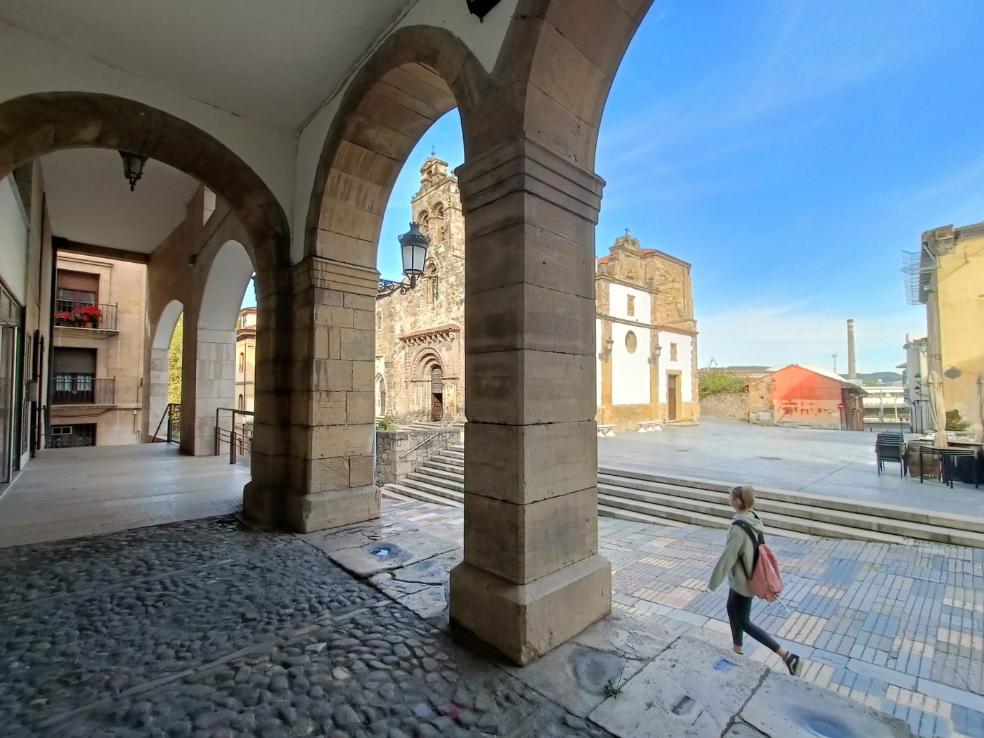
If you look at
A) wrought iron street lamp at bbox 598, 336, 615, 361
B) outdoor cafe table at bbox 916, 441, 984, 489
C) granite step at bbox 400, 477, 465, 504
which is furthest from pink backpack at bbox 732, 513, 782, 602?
wrought iron street lamp at bbox 598, 336, 615, 361

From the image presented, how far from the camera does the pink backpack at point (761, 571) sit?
2.70 meters

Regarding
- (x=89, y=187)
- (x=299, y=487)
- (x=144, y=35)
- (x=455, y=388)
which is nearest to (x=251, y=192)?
(x=144, y=35)

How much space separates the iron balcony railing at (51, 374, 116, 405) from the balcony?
1.52 metres

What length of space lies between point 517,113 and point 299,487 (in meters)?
3.06

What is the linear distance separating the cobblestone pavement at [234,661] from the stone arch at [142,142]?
2548 millimetres

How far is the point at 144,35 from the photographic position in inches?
112

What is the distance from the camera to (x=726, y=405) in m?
26.1

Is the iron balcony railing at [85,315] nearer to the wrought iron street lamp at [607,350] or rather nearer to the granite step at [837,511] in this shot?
the granite step at [837,511]

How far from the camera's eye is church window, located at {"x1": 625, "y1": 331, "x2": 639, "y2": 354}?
19.8 m

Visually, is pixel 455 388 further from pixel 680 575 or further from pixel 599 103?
pixel 599 103

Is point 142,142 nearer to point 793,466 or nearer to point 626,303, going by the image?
point 793,466

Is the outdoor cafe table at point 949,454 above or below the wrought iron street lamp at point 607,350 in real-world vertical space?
below

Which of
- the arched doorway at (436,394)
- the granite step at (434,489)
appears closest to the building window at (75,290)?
the arched doorway at (436,394)

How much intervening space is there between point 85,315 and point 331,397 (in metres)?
15.7
